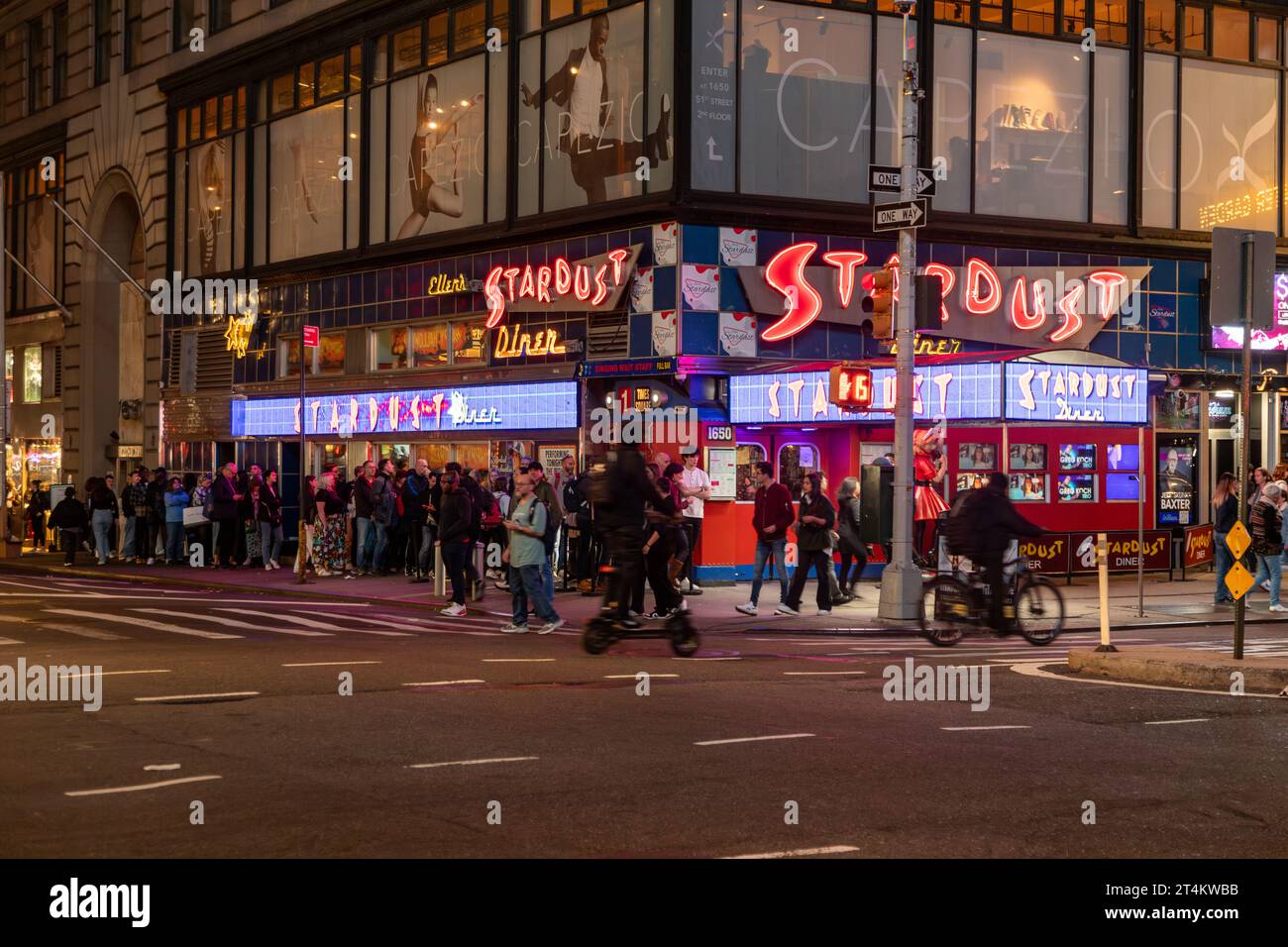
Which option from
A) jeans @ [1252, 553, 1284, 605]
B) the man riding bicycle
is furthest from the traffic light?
jeans @ [1252, 553, 1284, 605]

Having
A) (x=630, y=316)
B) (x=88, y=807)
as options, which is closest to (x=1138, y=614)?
(x=630, y=316)

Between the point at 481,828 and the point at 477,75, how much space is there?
82.3 feet

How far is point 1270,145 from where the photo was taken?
31.4m

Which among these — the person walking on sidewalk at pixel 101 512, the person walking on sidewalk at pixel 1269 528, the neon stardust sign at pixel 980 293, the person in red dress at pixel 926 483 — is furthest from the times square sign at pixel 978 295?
the person walking on sidewalk at pixel 101 512

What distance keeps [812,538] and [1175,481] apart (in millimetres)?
12587

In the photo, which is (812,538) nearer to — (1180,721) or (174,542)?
(1180,721)

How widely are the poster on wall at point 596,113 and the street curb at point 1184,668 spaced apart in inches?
568

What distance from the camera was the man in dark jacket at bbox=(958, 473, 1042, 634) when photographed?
601 inches

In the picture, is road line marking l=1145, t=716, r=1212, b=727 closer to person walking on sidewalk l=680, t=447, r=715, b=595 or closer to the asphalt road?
the asphalt road

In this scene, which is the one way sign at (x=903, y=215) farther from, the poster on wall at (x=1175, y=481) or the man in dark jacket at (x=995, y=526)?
Answer: the poster on wall at (x=1175, y=481)

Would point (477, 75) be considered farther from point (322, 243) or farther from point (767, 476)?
point (767, 476)

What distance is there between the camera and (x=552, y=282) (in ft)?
92.3

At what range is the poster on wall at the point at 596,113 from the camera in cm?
2653

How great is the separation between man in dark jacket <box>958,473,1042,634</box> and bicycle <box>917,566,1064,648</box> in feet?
0.76
